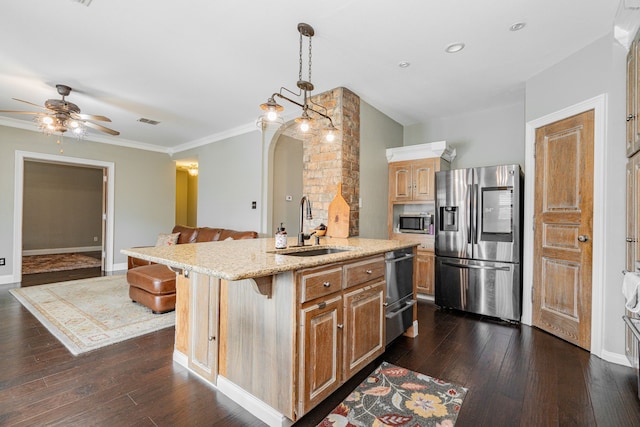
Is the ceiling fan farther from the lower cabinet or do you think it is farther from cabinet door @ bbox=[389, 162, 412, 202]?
cabinet door @ bbox=[389, 162, 412, 202]

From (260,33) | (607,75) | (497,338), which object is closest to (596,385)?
(497,338)

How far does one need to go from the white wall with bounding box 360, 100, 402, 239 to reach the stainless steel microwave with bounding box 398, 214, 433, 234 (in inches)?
11.4

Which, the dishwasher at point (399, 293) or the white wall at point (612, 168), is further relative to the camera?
the dishwasher at point (399, 293)

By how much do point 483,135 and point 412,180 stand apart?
125cm

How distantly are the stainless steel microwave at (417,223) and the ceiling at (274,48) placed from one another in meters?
1.56

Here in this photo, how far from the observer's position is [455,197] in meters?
3.63

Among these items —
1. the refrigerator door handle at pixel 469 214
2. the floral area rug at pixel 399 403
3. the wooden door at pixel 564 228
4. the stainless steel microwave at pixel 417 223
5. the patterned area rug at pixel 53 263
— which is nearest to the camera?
the floral area rug at pixel 399 403

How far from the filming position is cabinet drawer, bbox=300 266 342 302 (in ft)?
5.20

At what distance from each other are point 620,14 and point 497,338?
2795mm

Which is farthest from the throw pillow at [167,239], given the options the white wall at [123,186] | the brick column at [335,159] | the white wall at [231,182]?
the brick column at [335,159]

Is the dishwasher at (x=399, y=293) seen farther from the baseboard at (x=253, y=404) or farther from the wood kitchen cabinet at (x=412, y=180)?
the wood kitchen cabinet at (x=412, y=180)

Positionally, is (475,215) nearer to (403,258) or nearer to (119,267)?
(403,258)

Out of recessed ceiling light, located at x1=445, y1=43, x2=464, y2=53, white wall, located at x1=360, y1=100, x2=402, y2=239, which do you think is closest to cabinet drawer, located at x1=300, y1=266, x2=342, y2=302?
white wall, located at x1=360, y1=100, x2=402, y2=239

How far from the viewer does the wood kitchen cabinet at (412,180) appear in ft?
13.5
